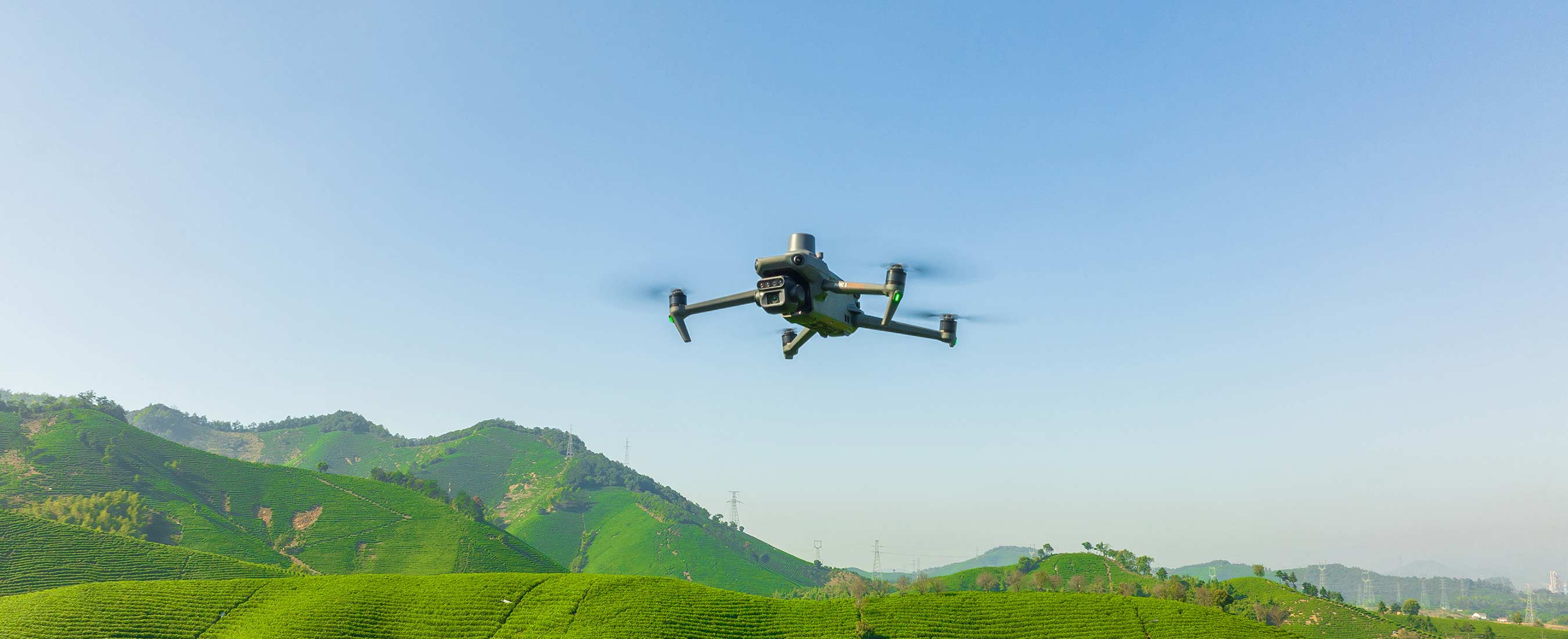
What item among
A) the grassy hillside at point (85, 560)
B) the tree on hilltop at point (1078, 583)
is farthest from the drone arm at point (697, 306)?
the tree on hilltop at point (1078, 583)

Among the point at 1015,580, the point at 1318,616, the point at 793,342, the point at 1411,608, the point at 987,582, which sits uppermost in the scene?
the point at 793,342

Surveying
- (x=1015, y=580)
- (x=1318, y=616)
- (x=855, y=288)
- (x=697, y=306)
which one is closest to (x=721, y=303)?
(x=697, y=306)

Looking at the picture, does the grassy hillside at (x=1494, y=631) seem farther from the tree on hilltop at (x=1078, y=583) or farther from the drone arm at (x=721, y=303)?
the drone arm at (x=721, y=303)

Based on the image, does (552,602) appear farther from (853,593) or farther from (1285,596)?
(1285,596)

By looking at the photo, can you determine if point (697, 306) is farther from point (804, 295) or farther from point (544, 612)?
point (544, 612)

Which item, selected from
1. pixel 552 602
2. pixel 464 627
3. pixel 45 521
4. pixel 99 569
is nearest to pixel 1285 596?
pixel 552 602

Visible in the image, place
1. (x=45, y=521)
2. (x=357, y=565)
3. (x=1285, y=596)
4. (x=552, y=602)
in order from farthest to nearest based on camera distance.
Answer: (x=357, y=565), (x=1285, y=596), (x=45, y=521), (x=552, y=602)

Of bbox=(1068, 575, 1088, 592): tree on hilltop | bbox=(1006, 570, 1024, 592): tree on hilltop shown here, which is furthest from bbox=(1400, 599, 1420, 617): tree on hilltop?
bbox=(1006, 570, 1024, 592): tree on hilltop
